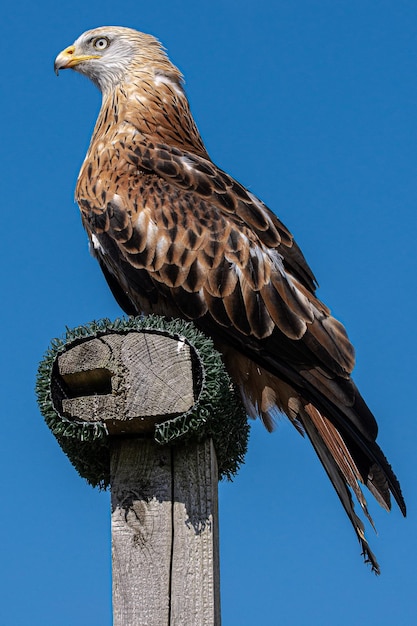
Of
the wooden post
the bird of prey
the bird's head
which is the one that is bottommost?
the wooden post

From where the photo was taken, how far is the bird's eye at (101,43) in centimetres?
717

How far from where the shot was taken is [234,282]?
5.39 metres

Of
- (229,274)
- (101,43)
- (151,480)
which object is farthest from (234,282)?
(101,43)

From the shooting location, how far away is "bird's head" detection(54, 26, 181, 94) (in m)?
6.88

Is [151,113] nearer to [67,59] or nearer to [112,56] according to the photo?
[112,56]

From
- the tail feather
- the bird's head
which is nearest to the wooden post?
the tail feather

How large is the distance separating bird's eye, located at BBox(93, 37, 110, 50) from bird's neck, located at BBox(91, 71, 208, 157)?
516 millimetres

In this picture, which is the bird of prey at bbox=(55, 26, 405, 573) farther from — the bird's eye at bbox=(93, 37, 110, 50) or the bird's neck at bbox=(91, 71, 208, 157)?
the bird's eye at bbox=(93, 37, 110, 50)

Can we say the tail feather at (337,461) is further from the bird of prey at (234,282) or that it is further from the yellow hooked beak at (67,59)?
the yellow hooked beak at (67,59)

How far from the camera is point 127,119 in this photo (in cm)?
629

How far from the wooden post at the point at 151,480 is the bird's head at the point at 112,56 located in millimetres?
3382

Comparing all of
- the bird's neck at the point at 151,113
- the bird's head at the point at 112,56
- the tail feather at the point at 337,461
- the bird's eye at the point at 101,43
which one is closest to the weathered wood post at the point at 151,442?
the tail feather at the point at 337,461

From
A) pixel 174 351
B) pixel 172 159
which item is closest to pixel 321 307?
pixel 172 159

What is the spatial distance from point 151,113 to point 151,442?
3.13 metres
